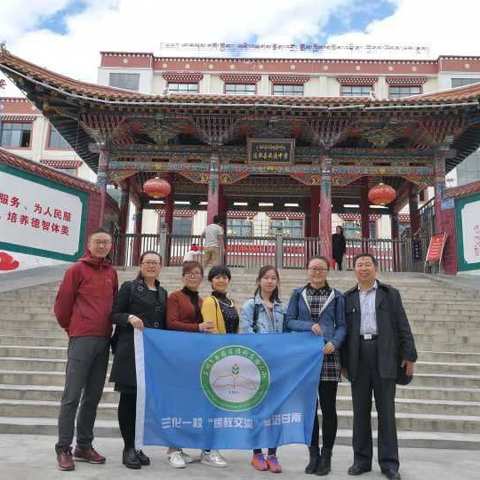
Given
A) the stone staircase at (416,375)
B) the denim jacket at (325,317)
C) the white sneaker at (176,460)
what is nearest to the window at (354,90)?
the stone staircase at (416,375)

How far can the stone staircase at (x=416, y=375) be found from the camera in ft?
14.5

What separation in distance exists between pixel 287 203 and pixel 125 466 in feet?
39.0

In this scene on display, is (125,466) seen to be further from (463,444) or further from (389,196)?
(389,196)

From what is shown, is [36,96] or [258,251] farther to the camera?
[258,251]

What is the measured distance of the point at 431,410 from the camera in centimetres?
481

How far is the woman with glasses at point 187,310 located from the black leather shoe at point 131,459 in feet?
0.78

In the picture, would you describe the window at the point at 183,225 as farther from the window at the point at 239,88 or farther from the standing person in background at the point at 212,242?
the standing person in background at the point at 212,242

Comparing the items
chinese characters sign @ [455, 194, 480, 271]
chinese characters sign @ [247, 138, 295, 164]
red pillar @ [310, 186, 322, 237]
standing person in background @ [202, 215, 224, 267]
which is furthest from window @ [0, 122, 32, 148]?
chinese characters sign @ [455, 194, 480, 271]

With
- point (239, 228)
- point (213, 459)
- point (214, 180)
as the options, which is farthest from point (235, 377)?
point (239, 228)

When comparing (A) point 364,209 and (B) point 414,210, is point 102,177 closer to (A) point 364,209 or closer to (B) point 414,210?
(A) point 364,209

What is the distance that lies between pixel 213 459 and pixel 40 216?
783 centimetres

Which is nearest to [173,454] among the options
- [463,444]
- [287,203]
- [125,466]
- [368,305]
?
[125,466]

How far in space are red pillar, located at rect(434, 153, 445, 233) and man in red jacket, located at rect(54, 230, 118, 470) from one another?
953 cm

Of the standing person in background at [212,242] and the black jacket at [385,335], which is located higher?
the standing person in background at [212,242]
